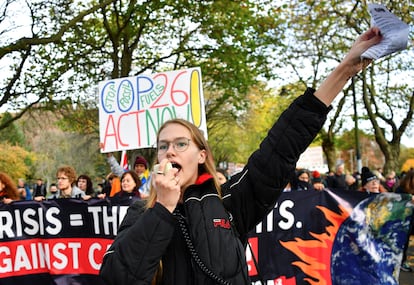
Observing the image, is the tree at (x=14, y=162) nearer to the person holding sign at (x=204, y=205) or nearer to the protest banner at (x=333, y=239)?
the protest banner at (x=333, y=239)

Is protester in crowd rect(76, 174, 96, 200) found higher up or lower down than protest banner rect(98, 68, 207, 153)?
lower down

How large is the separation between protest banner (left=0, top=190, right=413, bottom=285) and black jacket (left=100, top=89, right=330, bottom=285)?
140 inches

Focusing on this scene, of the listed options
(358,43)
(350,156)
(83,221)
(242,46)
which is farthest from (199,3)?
(350,156)

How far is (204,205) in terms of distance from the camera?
6.28 ft

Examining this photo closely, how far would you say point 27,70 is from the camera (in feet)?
46.9

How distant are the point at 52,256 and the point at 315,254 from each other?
2867 millimetres

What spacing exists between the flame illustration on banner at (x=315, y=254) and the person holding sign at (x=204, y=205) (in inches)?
146

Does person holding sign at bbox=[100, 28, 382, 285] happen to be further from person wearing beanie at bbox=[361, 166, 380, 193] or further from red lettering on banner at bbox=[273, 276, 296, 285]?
person wearing beanie at bbox=[361, 166, 380, 193]

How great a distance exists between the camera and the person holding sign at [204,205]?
1.75 meters

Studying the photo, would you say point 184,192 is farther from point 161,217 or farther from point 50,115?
point 50,115

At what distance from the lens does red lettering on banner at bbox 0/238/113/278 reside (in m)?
5.68

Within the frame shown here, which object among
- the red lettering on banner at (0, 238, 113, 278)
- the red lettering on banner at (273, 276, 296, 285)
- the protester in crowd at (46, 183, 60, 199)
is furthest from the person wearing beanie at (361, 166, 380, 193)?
the protester in crowd at (46, 183, 60, 199)

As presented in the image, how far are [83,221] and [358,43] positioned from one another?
4519mm

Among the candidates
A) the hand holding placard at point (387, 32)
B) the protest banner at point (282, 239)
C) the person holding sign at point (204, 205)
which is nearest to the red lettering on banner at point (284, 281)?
the protest banner at point (282, 239)
